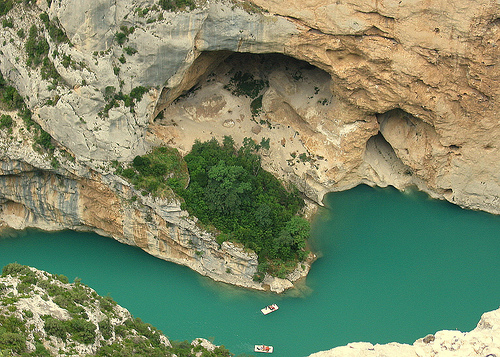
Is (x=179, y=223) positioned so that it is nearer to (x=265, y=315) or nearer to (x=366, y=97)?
(x=265, y=315)

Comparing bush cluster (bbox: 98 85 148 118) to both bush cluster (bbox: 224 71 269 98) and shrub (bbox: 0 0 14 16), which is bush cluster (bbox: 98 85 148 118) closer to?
shrub (bbox: 0 0 14 16)

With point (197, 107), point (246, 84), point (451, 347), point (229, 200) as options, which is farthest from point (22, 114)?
point (451, 347)

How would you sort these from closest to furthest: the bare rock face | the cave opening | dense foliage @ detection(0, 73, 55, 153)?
1. the bare rock face
2. dense foliage @ detection(0, 73, 55, 153)
3. the cave opening

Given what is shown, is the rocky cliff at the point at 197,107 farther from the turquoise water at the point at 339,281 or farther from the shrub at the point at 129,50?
the turquoise water at the point at 339,281

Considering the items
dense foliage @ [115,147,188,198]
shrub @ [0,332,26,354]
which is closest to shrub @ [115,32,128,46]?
dense foliage @ [115,147,188,198]

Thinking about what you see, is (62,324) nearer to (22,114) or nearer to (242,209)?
(242,209)

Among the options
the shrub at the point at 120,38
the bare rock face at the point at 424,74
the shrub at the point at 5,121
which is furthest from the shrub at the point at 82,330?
the bare rock face at the point at 424,74
